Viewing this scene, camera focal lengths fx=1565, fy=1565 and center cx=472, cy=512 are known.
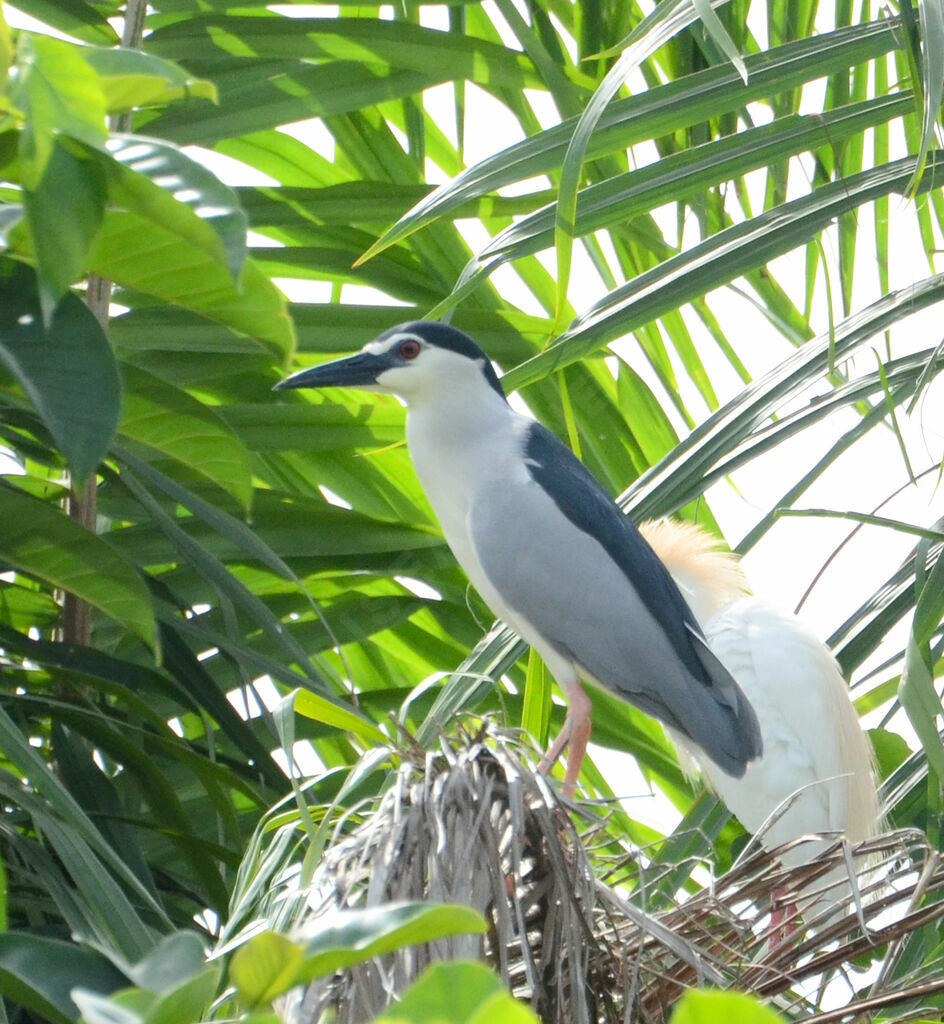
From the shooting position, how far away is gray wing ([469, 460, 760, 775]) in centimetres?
210

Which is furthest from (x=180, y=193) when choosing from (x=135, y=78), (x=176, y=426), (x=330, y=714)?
(x=176, y=426)

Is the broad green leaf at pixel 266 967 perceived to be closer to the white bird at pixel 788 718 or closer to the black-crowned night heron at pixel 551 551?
the black-crowned night heron at pixel 551 551

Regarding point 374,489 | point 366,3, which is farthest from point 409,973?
point 366,3

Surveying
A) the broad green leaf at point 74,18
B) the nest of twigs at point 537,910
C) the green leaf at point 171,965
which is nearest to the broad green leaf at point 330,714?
the nest of twigs at point 537,910

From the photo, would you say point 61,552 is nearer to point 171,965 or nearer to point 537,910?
point 537,910

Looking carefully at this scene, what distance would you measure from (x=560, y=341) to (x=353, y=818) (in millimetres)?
481

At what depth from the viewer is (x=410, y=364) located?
2164 millimetres

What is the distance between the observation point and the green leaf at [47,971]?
540mm

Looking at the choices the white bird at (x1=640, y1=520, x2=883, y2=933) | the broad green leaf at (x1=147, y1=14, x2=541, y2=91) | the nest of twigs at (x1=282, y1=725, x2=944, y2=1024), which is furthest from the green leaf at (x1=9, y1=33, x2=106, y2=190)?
the white bird at (x1=640, y1=520, x2=883, y2=933)

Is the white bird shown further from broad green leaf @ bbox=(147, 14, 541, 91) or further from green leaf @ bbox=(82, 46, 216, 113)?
green leaf @ bbox=(82, 46, 216, 113)

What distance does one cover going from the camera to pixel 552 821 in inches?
40.6

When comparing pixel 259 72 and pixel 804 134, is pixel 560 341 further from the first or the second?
pixel 259 72

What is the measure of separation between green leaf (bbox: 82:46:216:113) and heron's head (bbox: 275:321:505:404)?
1419 millimetres

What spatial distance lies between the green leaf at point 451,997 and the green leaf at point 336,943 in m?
0.05
